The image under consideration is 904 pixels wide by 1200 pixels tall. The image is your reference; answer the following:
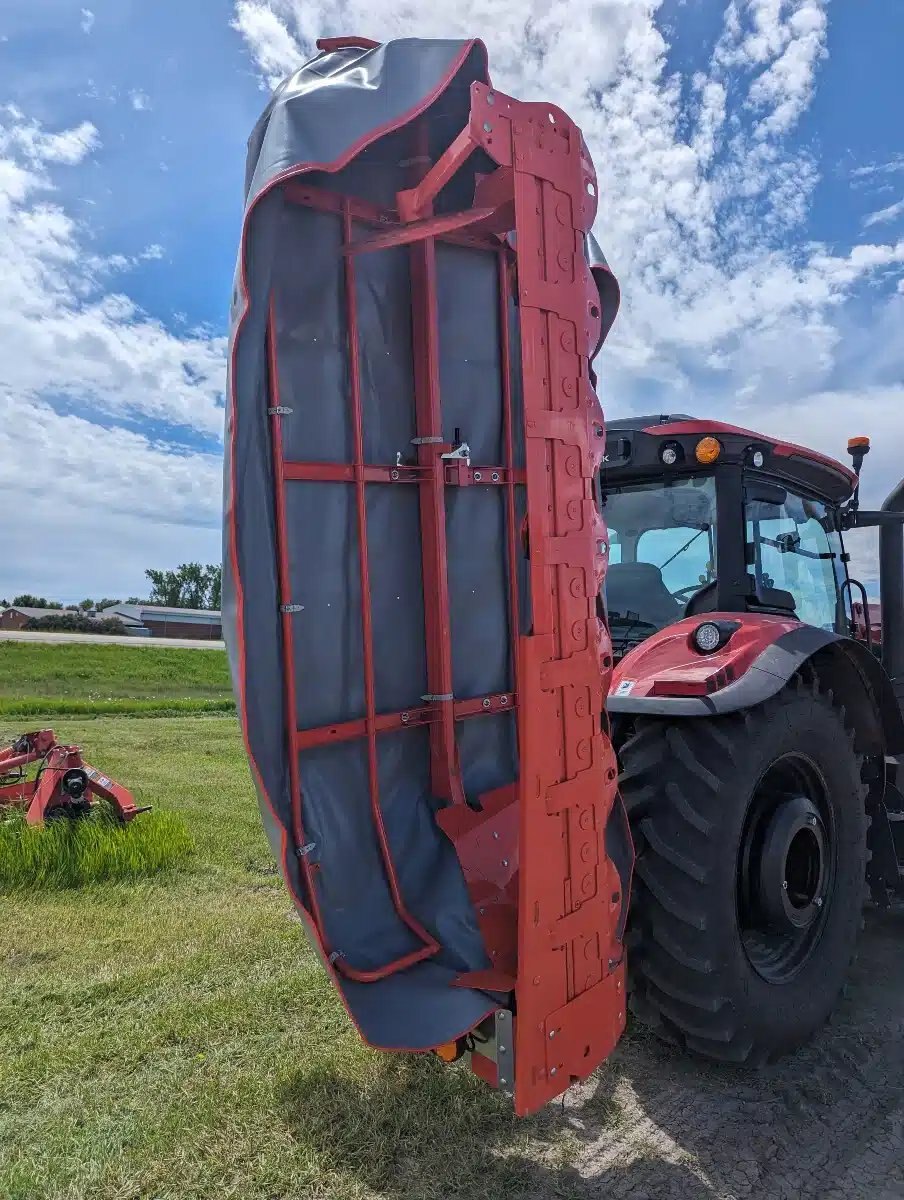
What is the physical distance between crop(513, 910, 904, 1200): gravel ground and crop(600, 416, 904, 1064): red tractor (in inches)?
4.6

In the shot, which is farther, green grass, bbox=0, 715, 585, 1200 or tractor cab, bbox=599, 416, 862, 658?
tractor cab, bbox=599, 416, 862, 658

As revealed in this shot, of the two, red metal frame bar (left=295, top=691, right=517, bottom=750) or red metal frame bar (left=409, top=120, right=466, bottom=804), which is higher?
red metal frame bar (left=409, top=120, right=466, bottom=804)

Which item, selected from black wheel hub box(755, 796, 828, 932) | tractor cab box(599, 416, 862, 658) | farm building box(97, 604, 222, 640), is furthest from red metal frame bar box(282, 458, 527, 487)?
farm building box(97, 604, 222, 640)

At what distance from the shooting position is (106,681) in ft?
53.8

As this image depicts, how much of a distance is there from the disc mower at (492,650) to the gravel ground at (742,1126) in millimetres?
124

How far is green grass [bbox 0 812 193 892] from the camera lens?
401cm

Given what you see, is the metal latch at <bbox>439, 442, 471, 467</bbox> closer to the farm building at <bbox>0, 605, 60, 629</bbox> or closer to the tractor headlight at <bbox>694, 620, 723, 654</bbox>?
the tractor headlight at <bbox>694, 620, 723, 654</bbox>

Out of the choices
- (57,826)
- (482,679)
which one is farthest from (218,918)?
(482,679)

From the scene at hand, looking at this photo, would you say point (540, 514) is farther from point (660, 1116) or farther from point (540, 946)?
point (660, 1116)

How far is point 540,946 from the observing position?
1.90 metres

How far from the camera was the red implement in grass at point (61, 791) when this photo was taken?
173 inches

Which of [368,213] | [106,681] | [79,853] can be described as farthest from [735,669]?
[106,681]

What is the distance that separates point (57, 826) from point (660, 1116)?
3.27 m

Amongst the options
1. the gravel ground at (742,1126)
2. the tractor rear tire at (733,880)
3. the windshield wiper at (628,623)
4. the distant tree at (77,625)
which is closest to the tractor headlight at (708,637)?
the tractor rear tire at (733,880)
